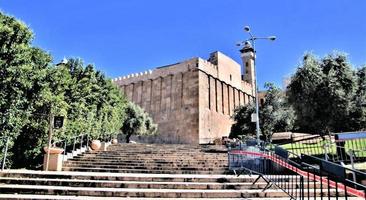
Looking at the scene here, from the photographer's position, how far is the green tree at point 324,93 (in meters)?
14.3

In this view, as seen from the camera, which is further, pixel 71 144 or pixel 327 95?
pixel 327 95

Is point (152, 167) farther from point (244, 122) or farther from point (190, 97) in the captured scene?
point (190, 97)

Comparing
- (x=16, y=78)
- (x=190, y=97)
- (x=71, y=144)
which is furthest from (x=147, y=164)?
(x=190, y=97)

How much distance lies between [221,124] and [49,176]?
34750 mm

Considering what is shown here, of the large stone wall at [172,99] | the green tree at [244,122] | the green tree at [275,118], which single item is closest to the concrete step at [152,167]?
the green tree at [275,118]

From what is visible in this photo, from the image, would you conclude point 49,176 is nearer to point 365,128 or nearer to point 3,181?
point 3,181

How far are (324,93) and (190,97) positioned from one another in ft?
82.9

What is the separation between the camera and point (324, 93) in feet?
47.3

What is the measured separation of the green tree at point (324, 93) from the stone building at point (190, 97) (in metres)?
22.2

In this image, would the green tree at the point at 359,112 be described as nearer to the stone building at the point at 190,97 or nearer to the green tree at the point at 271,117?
the green tree at the point at 271,117

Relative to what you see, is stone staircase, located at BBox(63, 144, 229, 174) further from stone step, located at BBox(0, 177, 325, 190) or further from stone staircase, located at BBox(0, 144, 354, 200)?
stone step, located at BBox(0, 177, 325, 190)

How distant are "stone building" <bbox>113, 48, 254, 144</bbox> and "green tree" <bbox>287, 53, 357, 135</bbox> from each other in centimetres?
2216

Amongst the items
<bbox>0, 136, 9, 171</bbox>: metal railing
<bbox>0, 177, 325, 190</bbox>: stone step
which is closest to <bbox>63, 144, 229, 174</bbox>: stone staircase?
<bbox>0, 136, 9, 171</bbox>: metal railing

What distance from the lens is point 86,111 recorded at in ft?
47.2
